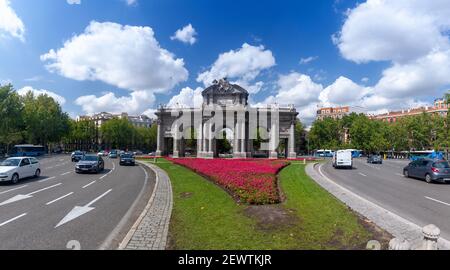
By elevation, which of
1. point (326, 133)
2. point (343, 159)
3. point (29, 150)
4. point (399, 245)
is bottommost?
point (399, 245)

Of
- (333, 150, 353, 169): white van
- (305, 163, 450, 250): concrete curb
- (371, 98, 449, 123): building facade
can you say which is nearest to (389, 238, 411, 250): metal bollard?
(305, 163, 450, 250): concrete curb

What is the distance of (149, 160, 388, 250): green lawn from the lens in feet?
19.8

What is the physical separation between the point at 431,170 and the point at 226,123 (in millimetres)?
40120

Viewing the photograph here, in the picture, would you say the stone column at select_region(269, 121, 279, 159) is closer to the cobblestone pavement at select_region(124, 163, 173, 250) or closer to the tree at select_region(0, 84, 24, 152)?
the cobblestone pavement at select_region(124, 163, 173, 250)

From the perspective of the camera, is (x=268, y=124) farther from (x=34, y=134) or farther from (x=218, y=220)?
(x=34, y=134)

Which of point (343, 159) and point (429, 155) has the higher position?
point (343, 159)

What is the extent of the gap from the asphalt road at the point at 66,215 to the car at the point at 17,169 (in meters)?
1.12

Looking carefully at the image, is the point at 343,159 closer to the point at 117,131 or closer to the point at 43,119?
the point at 43,119

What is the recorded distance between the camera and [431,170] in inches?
715

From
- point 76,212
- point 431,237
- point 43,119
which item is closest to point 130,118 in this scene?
point 43,119

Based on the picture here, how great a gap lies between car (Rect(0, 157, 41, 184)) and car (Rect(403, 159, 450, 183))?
93.4 ft

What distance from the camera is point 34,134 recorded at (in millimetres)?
65562

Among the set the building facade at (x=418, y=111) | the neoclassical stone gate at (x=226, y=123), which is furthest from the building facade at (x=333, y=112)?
the neoclassical stone gate at (x=226, y=123)
